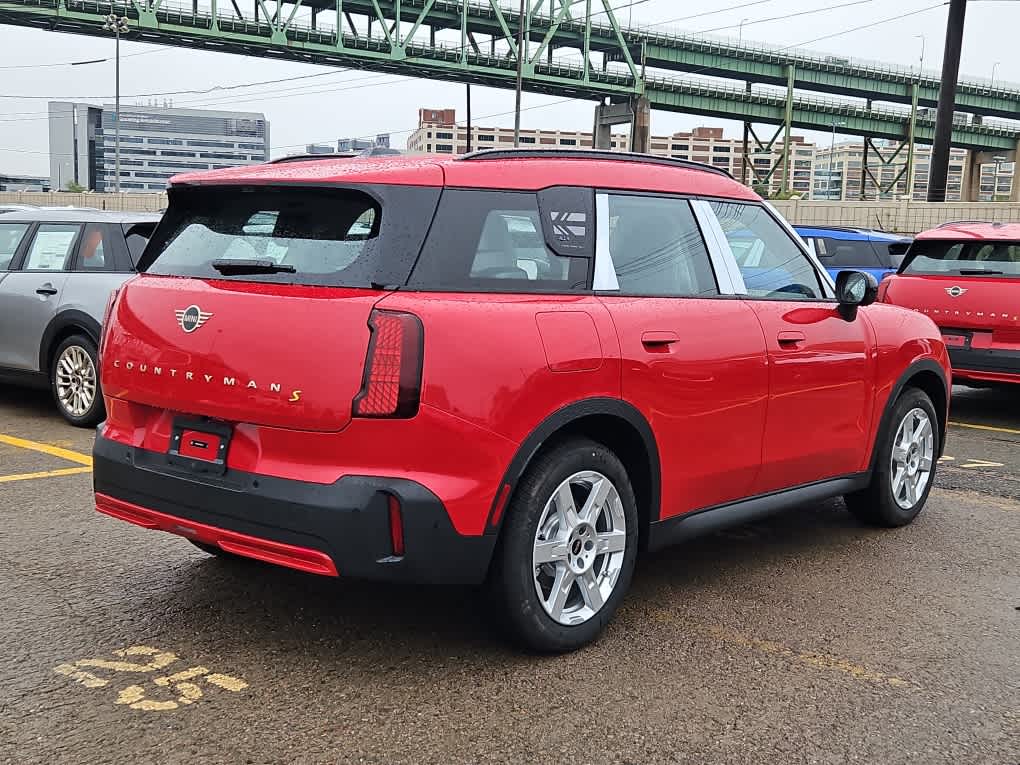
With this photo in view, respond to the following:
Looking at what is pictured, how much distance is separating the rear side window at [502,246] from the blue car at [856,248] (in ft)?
38.2

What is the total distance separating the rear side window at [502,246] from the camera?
3.55 metres

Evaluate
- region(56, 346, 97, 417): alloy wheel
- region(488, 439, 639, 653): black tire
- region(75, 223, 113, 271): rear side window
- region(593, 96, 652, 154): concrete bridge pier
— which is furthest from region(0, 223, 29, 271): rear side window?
region(593, 96, 652, 154): concrete bridge pier

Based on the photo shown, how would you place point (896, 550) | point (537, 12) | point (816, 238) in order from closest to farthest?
point (896, 550) → point (816, 238) → point (537, 12)

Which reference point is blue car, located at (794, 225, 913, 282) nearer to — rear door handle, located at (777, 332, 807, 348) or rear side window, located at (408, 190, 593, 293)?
rear door handle, located at (777, 332, 807, 348)

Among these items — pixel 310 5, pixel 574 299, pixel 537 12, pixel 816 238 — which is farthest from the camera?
pixel 537 12

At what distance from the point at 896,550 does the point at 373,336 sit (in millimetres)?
3249

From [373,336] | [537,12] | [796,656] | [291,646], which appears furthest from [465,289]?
[537,12]

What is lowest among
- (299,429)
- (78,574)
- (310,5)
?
(78,574)

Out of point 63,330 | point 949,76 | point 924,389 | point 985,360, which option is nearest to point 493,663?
point 924,389

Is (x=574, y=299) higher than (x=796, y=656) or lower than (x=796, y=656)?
higher

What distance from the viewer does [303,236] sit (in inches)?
145

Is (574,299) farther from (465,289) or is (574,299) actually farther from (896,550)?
(896,550)

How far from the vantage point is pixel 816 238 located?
49.6 feet

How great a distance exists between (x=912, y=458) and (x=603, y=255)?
277cm
